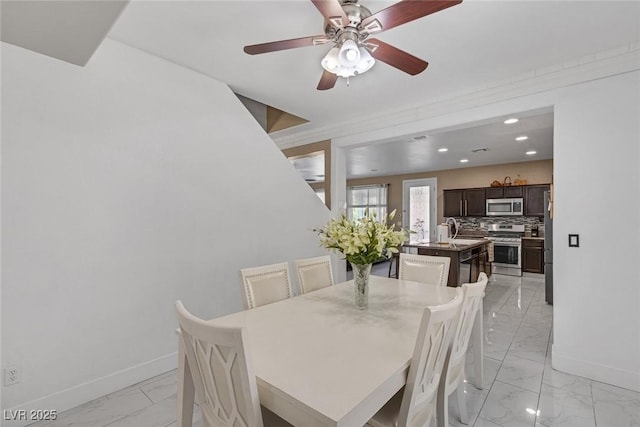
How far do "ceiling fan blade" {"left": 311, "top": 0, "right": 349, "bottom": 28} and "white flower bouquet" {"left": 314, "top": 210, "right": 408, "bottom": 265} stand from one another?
1074mm

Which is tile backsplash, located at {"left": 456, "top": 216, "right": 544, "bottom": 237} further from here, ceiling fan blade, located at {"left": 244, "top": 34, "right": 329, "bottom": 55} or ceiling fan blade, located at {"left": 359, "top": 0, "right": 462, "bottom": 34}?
ceiling fan blade, located at {"left": 244, "top": 34, "right": 329, "bottom": 55}

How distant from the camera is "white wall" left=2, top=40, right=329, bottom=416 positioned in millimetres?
1833

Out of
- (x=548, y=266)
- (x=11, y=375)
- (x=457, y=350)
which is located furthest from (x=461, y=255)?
(x=11, y=375)

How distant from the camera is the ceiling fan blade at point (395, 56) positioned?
5.61 feet

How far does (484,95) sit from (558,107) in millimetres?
623

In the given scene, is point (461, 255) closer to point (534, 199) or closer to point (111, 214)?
point (534, 199)

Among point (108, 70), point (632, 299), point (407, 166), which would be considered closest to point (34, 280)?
point (108, 70)

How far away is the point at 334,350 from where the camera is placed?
126cm

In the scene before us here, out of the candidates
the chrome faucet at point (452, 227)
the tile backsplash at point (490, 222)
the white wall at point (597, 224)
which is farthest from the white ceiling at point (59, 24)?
the tile backsplash at point (490, 222)

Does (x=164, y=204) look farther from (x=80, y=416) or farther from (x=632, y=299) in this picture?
(x=632, y=299)

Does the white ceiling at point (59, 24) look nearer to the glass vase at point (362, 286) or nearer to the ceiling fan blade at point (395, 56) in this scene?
the ceiling fan blade at point (395, 56)

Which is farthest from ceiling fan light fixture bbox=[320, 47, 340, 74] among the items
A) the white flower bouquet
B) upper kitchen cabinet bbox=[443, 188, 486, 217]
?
upper kitchen cabinet bbox=[443, 188, 486, 217]

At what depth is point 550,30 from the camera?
2.05 m

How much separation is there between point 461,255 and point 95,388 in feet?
15.6
